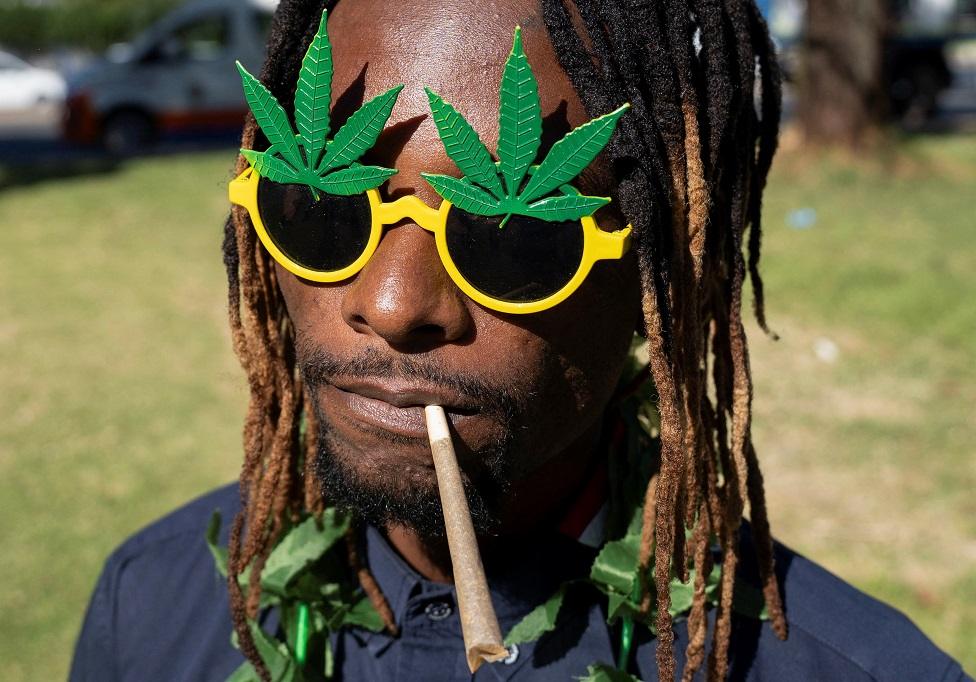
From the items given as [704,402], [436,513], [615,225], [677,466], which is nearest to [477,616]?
[436,513]

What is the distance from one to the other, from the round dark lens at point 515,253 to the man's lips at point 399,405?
0.53 ft

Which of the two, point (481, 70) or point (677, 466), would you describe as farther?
point (677, 466)

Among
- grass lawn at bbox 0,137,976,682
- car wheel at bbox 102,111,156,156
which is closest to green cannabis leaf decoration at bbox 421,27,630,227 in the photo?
grass lawn at bbox 0,137,976,682

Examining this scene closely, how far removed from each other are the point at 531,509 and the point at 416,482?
0.29m

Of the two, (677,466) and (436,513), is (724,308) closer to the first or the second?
(677,466)

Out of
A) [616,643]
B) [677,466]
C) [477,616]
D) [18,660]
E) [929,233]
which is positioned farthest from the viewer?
[929,233]

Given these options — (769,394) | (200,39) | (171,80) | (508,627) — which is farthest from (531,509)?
(200,39)

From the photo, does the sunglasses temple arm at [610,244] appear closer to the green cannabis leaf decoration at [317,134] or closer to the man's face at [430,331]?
the man's face at [430,331]

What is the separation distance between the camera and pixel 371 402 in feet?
4.98

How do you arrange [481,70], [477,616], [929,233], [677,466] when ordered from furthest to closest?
1. [929,233]
2. [677,466]
3. [481,70]
4. [477,616]

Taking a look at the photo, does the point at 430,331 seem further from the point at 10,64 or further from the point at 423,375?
the point at 10,64

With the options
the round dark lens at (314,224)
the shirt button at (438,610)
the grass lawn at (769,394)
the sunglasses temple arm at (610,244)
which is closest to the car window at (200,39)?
the grass lawn at (769,394)

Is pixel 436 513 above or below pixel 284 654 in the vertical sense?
above

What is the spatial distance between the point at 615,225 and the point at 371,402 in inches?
17.3
